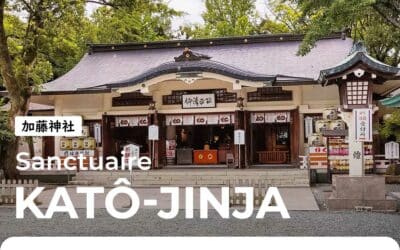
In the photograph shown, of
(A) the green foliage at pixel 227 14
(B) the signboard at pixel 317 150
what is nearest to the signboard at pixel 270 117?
(B) the signboard at pixel 317 150

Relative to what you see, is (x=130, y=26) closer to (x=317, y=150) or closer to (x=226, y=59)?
(x=226, y=59)

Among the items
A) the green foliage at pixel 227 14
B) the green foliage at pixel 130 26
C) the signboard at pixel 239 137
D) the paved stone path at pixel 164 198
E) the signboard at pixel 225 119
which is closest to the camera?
the paved stone path at pixel 164 198

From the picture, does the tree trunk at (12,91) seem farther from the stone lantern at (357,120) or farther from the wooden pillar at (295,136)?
the stone lantern at (357,120)

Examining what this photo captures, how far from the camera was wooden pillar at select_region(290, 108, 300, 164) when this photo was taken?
1869cm

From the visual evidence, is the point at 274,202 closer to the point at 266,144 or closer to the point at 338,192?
the point at 338,192

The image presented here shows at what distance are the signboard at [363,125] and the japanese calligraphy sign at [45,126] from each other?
797 centimetres

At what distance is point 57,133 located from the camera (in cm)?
1459

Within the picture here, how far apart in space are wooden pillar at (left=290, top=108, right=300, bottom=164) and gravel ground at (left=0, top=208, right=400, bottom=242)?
8130 mm

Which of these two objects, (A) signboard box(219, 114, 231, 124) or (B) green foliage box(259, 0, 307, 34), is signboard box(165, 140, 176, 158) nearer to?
(A) signboard box(219, 114, 231, 124)

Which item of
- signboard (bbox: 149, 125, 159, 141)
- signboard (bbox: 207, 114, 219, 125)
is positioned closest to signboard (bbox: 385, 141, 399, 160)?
signboard (bbox: 207, 114, 219, 125)

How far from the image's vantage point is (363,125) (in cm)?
1167

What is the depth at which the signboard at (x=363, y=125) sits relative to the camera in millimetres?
11656

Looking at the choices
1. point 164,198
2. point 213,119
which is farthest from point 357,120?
point 213,119

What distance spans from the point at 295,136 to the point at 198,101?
3.88 metres
